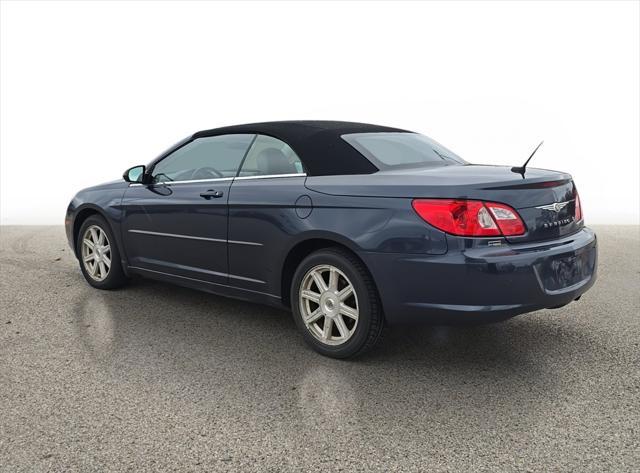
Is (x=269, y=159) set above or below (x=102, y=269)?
above

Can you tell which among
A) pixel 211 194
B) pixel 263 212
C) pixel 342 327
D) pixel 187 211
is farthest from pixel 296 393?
pixel 187 211

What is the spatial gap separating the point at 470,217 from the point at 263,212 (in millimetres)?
1459

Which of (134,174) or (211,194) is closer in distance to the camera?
(211,194)

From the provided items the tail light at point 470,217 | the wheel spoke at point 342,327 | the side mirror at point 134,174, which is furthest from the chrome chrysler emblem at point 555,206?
the side mirror at point 134,174

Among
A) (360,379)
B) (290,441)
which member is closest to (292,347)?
(360,379)

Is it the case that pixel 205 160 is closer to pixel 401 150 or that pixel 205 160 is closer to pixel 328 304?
pixel 401 150

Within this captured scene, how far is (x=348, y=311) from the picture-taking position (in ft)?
13.1

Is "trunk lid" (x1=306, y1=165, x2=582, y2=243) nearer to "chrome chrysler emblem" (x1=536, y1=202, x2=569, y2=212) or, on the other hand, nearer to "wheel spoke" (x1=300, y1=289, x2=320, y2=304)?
"chrome chrysler emblem" (x1=536, y1=202, x2=569, y2=212)

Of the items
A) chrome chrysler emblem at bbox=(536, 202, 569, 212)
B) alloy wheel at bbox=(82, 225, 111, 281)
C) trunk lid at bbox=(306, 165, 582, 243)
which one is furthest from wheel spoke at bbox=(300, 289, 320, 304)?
alloy wheel at bbox=(82, 225, 111, 281)

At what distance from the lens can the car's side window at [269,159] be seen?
444cm

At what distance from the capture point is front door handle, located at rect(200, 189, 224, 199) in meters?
4.73

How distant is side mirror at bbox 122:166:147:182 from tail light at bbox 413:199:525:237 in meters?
2.92

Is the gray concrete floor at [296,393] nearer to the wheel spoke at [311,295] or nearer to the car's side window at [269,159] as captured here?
the wheel spoke at [311,295]

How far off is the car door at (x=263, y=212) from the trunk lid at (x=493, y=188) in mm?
261
